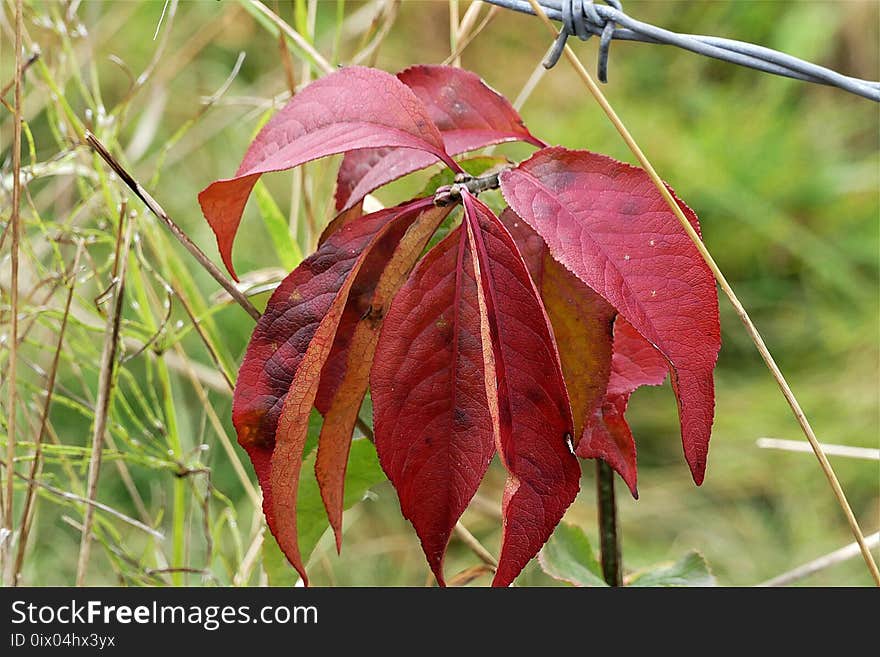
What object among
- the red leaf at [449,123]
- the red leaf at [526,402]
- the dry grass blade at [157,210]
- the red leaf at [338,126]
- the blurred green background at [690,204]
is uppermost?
the blurred green background at [690,204]

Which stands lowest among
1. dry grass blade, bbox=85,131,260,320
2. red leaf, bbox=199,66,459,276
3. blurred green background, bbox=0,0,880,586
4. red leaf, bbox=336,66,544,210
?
red leaf, bbox=199,66,459,276

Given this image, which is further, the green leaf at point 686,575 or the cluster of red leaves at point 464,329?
the green leaf at point 686,575

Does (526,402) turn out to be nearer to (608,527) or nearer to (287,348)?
(287,348)

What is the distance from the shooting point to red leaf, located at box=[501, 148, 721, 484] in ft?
1.10

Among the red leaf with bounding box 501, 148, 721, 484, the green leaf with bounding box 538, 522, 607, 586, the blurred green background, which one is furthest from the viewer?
the blurred green background

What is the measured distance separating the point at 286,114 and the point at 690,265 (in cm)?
17

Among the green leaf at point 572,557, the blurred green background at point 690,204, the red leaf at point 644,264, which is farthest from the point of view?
the blurred green background at point 690,204

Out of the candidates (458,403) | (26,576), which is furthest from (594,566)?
(26,576)

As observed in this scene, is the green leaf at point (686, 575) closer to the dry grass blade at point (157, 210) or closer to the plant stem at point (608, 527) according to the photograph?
the plant stem at point (608, 527)

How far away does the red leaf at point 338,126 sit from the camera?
0.36m

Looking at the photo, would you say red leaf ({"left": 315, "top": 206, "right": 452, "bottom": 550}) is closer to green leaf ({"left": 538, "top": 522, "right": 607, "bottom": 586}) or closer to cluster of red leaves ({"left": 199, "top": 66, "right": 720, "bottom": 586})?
cluster of red leaves ({"left": 199, "top": 66, "right": 720, "bottom": 586})

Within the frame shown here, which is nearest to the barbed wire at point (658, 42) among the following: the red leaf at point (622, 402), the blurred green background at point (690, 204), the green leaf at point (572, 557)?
the red leaf at point (622, 402)

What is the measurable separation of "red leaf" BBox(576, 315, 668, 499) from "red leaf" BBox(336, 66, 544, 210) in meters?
0.10

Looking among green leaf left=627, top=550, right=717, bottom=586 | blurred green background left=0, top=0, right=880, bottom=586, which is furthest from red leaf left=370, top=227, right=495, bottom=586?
blurred green background left=0, top=0, right=880, bottom=586
